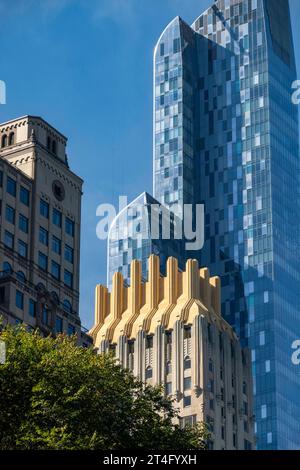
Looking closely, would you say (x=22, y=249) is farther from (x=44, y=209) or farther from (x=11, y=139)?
(x=11, y=139)

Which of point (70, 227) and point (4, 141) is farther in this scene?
point (4, 141)

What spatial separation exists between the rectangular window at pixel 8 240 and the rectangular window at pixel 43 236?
15.2ft

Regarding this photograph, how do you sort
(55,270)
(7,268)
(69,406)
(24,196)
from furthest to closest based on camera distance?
(55,270), (24,196), (7,268), (69,406)

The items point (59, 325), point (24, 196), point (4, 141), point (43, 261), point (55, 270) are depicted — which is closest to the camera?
point (59, 325)

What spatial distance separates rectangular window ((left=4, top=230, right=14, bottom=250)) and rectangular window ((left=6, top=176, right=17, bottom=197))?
452 cm

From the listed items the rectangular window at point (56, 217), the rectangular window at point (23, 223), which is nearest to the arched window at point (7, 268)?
the rectangular window at point (23, 223)

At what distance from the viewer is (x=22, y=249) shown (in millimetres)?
154625

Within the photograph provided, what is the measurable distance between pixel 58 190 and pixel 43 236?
8112 mm

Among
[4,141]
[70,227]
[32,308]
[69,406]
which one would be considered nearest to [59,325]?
[32,308]

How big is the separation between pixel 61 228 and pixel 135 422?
74061mm

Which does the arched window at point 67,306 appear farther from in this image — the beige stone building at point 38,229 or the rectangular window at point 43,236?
the rectangular window at point 43,236

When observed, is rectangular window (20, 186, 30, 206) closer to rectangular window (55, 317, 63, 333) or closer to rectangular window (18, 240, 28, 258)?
rectangular window (18, 240, 28, 258)

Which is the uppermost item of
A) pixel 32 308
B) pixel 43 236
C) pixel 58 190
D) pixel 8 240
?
pixel 58 190

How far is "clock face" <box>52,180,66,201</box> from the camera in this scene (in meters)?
164
